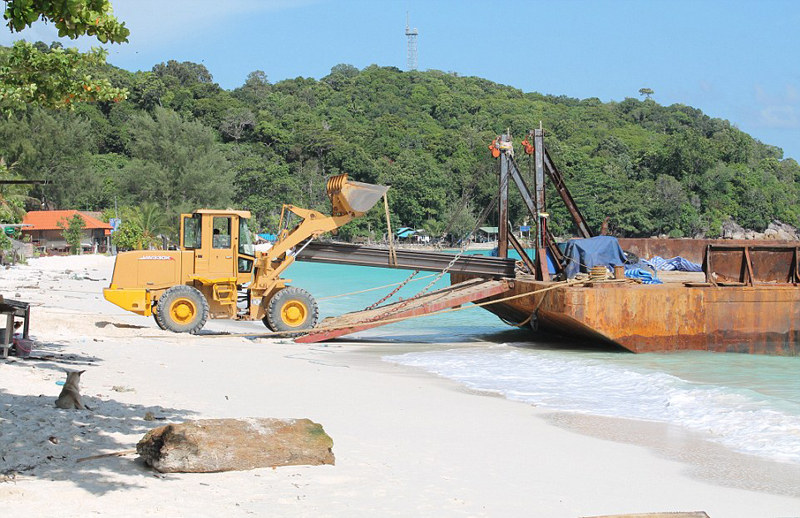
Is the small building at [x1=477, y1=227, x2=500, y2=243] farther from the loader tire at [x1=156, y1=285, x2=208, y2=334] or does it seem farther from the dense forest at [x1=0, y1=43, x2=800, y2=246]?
the loader tire at [x1=156, y1=285, x2=208, y2=334]

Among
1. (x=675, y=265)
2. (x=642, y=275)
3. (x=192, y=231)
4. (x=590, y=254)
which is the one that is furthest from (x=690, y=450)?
(x=675, y=265)

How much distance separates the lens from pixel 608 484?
21.1 ft

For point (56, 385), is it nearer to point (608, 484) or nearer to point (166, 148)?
point (608, 484)

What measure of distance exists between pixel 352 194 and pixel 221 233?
2.67 meters

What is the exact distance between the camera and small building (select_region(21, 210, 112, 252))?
60531 millimetres

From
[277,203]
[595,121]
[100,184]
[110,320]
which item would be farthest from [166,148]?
[595,121]

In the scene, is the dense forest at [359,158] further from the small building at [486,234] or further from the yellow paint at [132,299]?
the yellow paint at [132,299]

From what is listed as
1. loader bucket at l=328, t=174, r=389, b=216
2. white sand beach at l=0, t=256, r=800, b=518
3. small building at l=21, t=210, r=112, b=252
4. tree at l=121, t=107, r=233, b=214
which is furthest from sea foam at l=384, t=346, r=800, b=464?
small building at l=21, t=210, r=112, b=252

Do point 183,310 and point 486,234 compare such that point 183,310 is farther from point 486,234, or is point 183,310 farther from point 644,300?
point 486,234

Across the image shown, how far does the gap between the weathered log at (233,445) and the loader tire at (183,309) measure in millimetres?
9758

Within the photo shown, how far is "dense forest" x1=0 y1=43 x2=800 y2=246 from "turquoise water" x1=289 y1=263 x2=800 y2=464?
4453cm

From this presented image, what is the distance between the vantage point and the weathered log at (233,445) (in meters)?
5.51

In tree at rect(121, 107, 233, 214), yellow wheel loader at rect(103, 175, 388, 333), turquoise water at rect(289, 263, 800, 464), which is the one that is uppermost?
tree at rect(121, 107, 233, 214)

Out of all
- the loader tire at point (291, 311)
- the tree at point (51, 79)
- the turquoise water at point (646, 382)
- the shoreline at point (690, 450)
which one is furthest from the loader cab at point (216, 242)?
the shoreline at point (690, 450)
